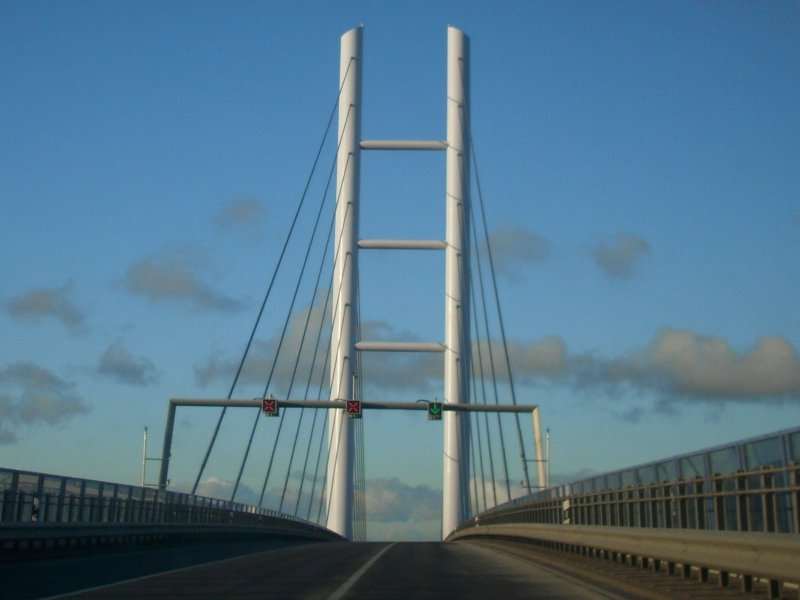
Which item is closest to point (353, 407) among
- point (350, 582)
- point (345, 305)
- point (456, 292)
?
point (345, 305)

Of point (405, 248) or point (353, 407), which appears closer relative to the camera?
point (353, 407)

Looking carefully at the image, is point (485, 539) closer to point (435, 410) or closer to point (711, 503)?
point (435, 410)

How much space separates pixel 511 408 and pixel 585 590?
33145mm

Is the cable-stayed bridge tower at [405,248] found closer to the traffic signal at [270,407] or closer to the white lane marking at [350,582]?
the traffic signal at [270,407]

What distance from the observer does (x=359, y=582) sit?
55.0ft

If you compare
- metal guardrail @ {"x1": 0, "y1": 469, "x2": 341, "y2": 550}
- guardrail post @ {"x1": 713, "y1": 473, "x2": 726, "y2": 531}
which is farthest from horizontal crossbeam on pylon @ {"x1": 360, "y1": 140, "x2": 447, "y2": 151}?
guardrail post @ {"x1": 713, "y1": 473, "x2": 726, "y2": 531}

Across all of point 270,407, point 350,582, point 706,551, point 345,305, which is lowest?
point 350,582

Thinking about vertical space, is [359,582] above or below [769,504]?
below

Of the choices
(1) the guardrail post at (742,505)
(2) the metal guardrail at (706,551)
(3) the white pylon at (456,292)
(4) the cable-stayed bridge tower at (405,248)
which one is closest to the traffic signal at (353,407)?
(4) the cable-stayed bridge tower at (405,248)

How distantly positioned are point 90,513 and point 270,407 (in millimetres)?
19894

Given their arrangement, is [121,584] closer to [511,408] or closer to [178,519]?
[178,519]

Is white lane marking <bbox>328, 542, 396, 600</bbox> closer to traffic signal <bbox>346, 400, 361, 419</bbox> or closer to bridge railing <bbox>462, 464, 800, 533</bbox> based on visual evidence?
bridge railing <bbox>462, 464, 800, 533</bbox>

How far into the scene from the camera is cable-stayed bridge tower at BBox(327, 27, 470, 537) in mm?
52969

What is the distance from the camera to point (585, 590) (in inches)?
597
